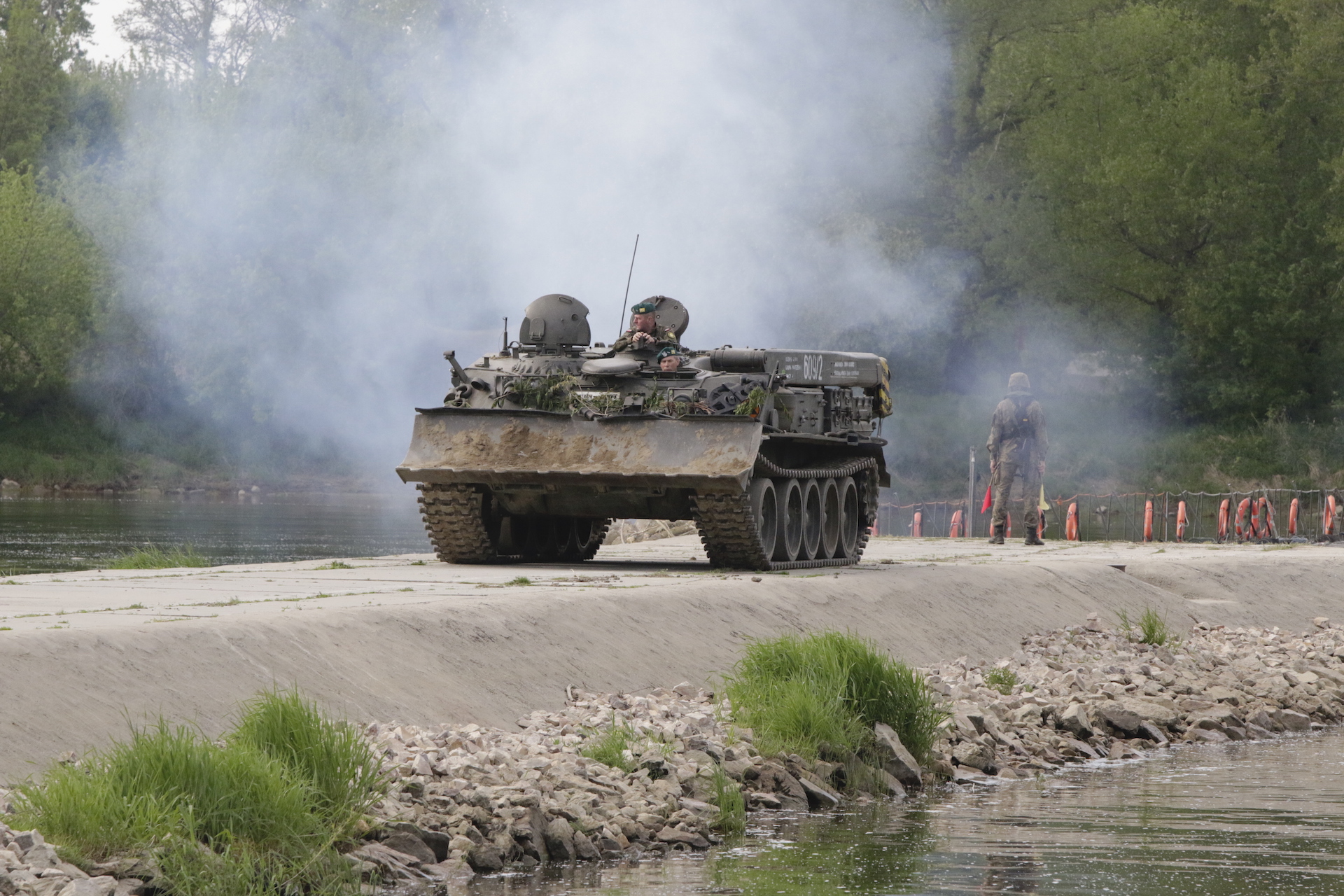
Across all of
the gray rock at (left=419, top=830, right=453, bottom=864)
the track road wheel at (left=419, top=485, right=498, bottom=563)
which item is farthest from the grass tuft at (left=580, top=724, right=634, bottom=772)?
A: the track road wheel at (left=419, top=485, right=498, bottom=563)

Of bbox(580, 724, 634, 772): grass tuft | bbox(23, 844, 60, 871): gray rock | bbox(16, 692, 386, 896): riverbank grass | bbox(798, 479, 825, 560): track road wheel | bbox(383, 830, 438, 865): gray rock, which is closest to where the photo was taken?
bbox(23, 844, 60, 871): gray rock

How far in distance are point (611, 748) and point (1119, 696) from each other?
5.12 metres

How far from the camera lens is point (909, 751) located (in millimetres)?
10266

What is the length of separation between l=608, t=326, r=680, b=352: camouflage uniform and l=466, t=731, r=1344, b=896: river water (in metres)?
7.83

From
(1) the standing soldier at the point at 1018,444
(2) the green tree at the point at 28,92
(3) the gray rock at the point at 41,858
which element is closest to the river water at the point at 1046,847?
(3) the gray rock at the point at 41,858

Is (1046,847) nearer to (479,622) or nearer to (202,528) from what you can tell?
(479,622)

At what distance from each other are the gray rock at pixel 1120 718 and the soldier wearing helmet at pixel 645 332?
665 centimetres

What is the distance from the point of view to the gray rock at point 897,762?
391 inches

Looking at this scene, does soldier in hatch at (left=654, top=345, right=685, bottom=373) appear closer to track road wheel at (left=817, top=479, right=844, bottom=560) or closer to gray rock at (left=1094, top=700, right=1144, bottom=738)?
track road wheel at (left=817, top=479, right=844, bottom=560)

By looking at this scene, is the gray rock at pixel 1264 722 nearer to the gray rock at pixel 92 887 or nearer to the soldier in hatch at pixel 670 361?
the soldier in hatch at pixel 670 361

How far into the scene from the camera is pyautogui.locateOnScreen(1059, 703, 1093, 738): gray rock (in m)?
11.7

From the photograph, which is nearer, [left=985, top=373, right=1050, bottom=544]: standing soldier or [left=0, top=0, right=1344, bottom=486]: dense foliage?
[left=985, top=373, right=1050, bottom=544]: standing soldier

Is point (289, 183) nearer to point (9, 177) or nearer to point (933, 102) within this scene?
point (9, 177)

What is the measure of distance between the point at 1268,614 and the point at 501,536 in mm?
7316
